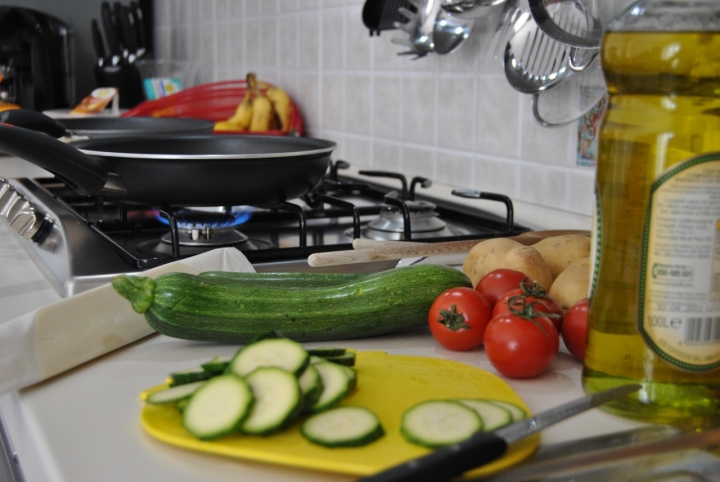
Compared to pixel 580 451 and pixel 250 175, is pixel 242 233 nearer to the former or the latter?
pixel 250 175

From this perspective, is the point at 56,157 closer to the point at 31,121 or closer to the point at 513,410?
the point at 513,410

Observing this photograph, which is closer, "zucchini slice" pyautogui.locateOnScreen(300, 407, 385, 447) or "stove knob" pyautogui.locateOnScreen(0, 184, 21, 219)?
"zucchini slice" pyautogui.locateOnScreen(300, 407, 385, 447)

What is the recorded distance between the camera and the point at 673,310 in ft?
1.70

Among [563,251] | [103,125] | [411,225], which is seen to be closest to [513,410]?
[563,251]

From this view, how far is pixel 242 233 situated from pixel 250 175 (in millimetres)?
214

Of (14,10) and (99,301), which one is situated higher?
(14,10)

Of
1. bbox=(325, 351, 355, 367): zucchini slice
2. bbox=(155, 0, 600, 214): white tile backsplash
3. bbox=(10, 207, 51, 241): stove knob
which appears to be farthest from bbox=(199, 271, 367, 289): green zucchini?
bbox=(155, 0, 600, 214): white tile backsplash

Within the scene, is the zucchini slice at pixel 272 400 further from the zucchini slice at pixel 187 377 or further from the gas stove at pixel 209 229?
the gas stove at pixel 209 229

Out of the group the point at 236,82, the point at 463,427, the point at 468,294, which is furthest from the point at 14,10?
the point at 463,427

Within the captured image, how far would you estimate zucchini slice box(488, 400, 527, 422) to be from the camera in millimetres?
516

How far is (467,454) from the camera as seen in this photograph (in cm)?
42

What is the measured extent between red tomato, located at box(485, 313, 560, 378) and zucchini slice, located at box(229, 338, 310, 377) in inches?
6.5

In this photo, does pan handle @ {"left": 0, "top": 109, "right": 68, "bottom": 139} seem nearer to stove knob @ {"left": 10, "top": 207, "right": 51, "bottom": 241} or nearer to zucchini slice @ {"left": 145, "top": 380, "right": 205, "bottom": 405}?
stove knob @ {"left": 10, "top": 207, "right": 51, "bottom": 241}

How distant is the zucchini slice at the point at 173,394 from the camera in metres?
0.54
